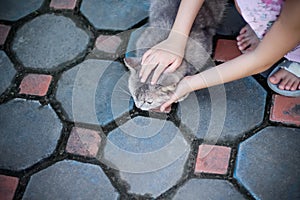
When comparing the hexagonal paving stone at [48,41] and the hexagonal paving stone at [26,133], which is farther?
the hexagonal paving stone at [48,41]

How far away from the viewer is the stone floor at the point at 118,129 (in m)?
1.53

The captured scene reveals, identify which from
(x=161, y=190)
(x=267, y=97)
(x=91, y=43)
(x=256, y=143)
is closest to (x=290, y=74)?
(x=267, y=97)

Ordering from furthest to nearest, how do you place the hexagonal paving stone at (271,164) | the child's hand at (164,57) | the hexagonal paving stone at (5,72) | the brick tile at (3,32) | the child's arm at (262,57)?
the brick tile at (3,32) < the hexagonal paving stone at (5,72) < the child's hand at (164,57) < the hexagonal paving stone at (271,164) < the child's arm at (262,57)

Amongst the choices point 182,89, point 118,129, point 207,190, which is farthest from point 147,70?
point 207,190

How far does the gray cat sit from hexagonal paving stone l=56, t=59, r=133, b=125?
0.08 m

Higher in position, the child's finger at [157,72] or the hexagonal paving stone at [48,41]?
the child's finger at [157,72]

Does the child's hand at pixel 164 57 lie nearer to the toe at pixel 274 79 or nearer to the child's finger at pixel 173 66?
the child's finger at pixel 173 66

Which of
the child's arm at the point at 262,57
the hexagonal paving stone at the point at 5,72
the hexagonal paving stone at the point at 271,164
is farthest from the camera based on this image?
the hexagonal paving stone at the point at 5,72

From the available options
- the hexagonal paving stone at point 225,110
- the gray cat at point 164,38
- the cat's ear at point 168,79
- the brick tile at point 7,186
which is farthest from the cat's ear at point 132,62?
the brick tile at point 7,186

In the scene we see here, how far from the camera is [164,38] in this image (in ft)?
5.49

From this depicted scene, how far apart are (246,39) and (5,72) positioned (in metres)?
0.99

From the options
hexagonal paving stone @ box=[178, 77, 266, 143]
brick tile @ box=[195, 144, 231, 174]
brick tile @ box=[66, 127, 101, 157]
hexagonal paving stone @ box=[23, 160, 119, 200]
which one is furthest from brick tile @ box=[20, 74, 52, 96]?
brick tile @ box=[195, 144, 231, 174]

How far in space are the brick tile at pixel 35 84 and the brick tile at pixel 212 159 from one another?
2.22 ft

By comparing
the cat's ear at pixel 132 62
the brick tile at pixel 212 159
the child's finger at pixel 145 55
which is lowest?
the brick tile at pixel 212 159
